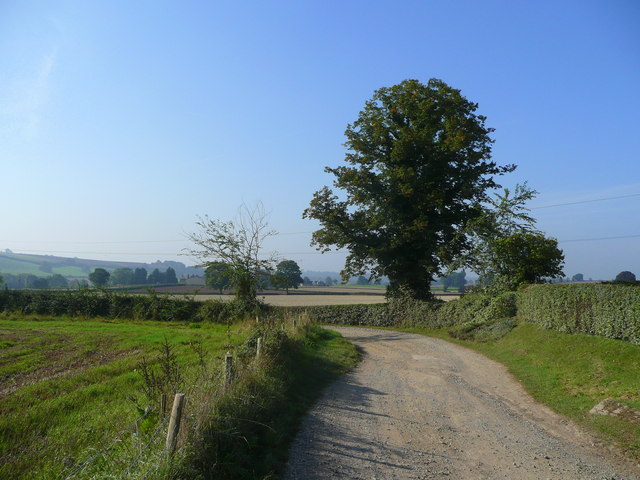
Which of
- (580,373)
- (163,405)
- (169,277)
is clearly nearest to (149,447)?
(163,405)

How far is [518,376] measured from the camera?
14.6 m

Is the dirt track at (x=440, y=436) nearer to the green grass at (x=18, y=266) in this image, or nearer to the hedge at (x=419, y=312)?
the hedge at (x=419, y=312)

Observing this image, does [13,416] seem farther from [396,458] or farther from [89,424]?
[396,458]

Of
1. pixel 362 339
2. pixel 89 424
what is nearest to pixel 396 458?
pixel 89 424

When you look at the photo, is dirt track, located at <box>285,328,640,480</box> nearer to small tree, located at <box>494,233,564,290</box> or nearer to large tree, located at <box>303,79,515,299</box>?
small tree, located at <box>494,233,564,290</box>

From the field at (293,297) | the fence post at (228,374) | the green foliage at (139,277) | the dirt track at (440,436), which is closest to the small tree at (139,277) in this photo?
the green foliage at (139,277)

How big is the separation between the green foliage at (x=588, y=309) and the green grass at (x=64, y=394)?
12436 mm

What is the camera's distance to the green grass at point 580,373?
9.31m

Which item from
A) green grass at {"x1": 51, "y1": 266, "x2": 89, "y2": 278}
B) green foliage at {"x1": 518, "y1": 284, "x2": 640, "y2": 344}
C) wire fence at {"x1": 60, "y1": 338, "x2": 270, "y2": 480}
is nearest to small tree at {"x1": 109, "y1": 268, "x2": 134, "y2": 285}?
green grass at {"x1": 51, "y1": 266, "x2": 89, "y2": 278}

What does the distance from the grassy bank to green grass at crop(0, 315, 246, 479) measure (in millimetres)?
25

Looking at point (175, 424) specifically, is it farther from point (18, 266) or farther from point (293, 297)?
point (18, 266)

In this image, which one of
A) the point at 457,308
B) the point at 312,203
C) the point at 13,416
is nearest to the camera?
the point at 13,416

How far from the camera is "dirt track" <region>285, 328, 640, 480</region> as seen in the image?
23.3 ft

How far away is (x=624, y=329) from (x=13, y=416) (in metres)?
15.7
